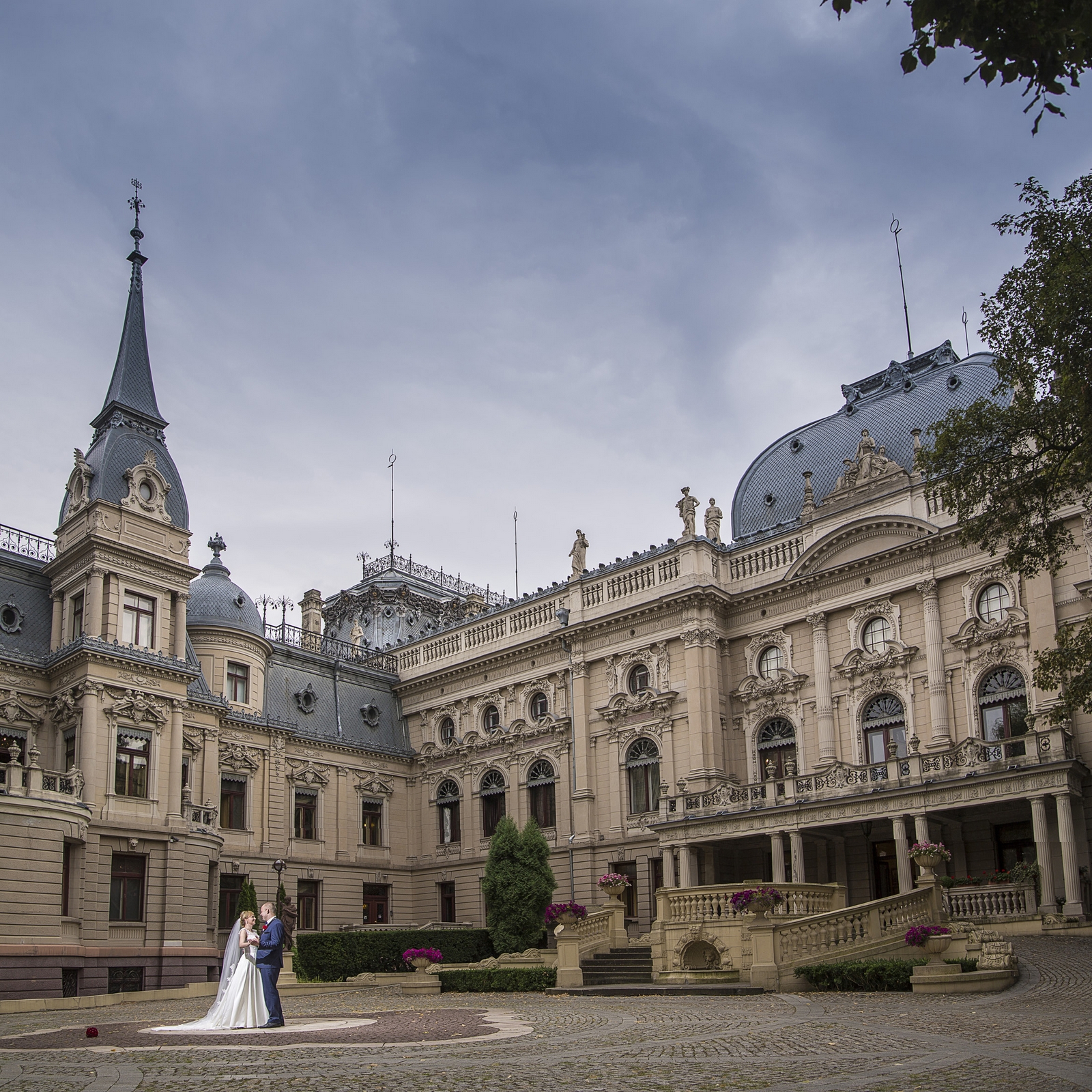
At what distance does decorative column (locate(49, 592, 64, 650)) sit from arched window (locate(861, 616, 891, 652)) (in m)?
27.8

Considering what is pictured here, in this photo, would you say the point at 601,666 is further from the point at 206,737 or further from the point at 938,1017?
the point at 938,1017

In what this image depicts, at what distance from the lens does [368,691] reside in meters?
54.2

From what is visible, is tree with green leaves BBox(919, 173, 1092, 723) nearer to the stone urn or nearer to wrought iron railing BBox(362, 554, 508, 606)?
the stone urn

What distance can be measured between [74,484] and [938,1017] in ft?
116

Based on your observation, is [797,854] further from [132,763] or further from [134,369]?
[134,369]

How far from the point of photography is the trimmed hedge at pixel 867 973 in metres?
23.0

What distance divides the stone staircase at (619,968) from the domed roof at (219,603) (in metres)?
22.5

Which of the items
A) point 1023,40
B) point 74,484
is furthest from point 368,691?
point 1023,40

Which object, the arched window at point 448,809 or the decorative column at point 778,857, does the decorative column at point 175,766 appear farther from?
the decorative column at point 778,857

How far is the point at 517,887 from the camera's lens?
40594 mm

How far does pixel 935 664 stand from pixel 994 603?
8.66ft

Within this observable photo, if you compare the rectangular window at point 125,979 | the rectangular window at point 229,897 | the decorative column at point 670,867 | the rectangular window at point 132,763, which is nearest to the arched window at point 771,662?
the decorative column at point 670,867

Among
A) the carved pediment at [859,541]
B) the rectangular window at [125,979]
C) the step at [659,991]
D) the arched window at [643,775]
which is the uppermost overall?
the carved pediment at [859,541]

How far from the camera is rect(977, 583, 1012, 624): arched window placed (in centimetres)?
3631
